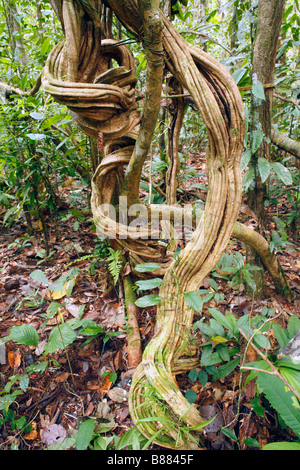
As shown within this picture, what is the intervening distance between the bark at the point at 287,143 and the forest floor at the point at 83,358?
0.34 meters

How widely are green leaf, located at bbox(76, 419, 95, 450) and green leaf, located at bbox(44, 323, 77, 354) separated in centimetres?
27

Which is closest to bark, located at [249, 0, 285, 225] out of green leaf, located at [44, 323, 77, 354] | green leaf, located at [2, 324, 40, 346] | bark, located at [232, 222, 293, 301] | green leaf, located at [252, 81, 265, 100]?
green leaf, located at [252, 81, 265, 100]

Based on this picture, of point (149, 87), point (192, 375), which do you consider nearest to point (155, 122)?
point (149, 87)

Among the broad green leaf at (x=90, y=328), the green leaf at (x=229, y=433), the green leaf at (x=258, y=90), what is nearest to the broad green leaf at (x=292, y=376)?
the green leaf at (x=229, y=433)

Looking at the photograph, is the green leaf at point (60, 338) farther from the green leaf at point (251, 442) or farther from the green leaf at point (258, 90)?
the green leaf at point (258, 90)

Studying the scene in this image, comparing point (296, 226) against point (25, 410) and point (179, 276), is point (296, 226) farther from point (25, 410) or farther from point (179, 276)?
point (25, 410)

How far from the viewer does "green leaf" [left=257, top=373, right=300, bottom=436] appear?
0.76m

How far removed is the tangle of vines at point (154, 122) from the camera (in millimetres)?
761

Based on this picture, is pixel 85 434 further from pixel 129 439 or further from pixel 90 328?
pixel 90 328

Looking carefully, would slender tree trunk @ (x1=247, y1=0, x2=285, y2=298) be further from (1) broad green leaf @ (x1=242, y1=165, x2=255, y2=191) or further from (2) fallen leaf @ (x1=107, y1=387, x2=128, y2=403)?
(2) fallen leaf @ (x1=107, y1=387, x2=128, y2=403)

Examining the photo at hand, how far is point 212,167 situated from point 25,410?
1.11 m

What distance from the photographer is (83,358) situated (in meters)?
1.22

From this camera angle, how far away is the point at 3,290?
1.53 metres
